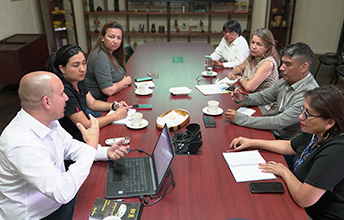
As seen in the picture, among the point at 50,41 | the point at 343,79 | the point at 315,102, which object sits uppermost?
the point at 315,102

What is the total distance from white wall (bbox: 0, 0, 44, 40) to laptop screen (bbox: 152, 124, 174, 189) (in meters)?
4.70

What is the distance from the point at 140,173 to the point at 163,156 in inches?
8.0

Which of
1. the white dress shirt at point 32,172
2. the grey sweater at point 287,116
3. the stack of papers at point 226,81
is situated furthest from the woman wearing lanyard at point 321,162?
the stack of papers at point 226,81

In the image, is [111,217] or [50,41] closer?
[111,217]

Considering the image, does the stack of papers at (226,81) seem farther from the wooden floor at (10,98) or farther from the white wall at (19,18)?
the white wall at (19,18)

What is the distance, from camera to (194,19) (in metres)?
7.11

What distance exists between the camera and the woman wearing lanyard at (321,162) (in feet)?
4.56

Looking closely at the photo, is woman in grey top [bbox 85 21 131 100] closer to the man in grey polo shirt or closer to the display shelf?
the man in grey polo shirt

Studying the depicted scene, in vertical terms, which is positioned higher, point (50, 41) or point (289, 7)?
point (289, 7)

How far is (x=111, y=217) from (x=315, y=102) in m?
1.18

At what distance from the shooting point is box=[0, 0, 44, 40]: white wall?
5.14 metres

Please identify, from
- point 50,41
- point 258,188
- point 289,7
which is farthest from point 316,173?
point 50,41

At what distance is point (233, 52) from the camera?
3.91m

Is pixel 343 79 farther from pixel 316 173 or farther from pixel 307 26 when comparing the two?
pixel 316 173
